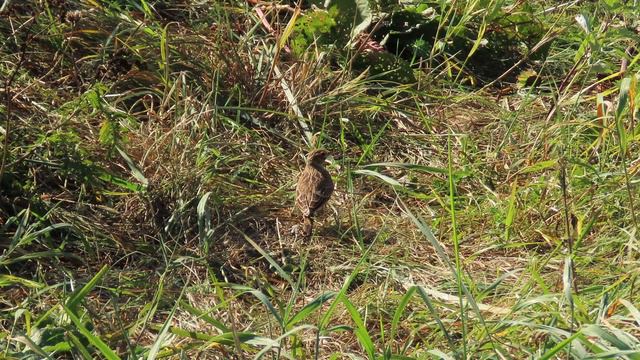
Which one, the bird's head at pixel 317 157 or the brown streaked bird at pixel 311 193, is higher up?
the brown streaked bird at pixel 311 193

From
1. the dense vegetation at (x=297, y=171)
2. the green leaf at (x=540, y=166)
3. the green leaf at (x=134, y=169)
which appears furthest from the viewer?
the green leaf at (x=540, y=166)

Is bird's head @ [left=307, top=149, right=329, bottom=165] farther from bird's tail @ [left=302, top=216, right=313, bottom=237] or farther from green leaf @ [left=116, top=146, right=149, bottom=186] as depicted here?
green leaf @ [left=116, top=146, right=149, bottom=186]

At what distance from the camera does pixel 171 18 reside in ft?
18.9

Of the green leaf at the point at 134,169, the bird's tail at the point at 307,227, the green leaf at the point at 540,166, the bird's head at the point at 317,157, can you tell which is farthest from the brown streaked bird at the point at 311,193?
the green leaf at the point at 540,166

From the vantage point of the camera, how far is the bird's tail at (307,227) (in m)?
4.47

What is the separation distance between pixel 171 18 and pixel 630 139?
2410 millimetres

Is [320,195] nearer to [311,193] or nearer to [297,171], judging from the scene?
[311,193]

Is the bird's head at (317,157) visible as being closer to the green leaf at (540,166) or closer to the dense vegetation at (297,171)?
the dense vegetation at (297,171)

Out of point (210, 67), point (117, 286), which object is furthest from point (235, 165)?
point (117, 286)

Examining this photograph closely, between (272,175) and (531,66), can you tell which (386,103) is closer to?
(272,175)

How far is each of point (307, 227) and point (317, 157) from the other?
43 centimetres

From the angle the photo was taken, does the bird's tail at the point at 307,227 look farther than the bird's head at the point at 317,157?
No

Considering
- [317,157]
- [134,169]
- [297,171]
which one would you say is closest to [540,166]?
[317,157]

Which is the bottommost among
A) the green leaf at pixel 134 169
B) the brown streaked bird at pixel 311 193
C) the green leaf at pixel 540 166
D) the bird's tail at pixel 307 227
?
the bird's tail at pixel 307 227
